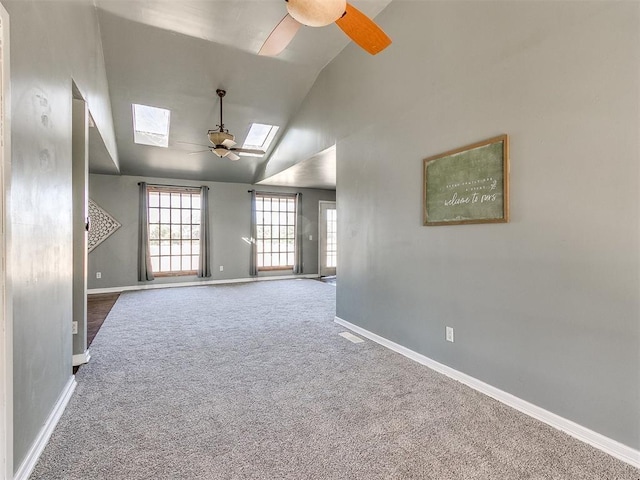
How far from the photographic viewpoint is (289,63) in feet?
15.6

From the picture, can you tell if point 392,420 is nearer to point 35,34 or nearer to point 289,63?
point 35,34

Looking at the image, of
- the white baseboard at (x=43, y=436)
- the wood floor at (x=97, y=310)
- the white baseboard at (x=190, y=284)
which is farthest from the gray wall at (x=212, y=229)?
the white baseboard at (x=43, y=436)

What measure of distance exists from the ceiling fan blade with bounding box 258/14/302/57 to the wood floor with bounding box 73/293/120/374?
3.17m

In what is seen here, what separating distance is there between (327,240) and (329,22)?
7.35 metres

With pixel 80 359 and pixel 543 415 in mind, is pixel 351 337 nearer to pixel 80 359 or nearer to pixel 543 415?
pixel 543 415

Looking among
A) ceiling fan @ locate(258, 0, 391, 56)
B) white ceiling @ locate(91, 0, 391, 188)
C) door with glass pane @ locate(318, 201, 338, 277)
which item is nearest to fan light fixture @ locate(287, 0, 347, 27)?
ceiling fan @ locate(258, 0, 391, 56)

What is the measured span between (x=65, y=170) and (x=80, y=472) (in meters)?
1.85

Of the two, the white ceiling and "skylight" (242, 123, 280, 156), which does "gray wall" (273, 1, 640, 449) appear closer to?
the white ceiling

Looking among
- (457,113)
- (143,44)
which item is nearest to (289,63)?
(143,44)

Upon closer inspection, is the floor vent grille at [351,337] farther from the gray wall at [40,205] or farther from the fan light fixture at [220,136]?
the fan light fixture at [220,136]

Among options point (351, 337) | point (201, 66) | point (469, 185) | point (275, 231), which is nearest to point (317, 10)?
point (469, 185)

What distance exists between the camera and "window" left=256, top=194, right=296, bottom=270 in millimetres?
8625

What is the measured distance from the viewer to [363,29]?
7.13ft

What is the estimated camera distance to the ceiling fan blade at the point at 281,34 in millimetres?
2287
